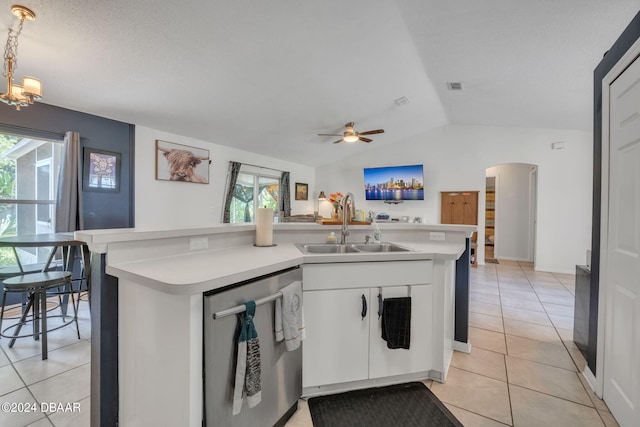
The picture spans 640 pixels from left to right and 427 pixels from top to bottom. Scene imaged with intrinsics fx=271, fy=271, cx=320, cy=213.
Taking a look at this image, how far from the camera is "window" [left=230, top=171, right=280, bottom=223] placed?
18.6 feet

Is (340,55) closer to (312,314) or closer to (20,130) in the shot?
(312,314)

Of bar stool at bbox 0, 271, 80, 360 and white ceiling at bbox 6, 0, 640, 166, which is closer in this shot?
bar stool at bbox 0, 271, 80, 360

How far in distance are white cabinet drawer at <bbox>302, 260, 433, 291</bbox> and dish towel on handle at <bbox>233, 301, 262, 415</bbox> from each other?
19.4 inches

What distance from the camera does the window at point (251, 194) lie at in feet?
18.6

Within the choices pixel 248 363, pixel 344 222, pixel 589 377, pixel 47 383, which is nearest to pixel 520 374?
pixel 589 377

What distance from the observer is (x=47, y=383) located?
1793 millimetres

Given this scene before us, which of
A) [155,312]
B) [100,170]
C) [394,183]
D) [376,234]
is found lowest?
[155,312]

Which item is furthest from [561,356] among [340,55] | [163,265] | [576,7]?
[340,55]

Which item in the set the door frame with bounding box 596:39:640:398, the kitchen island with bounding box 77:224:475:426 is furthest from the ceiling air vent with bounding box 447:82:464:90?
the kitchen island with bounding box 77:224:475:426

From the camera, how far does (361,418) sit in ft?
4.90

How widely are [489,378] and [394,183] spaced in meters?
5.36

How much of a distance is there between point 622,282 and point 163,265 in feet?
7.75

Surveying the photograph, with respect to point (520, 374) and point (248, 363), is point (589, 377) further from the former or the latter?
point (248, 363)

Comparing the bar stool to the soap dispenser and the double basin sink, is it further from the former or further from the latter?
the soap dispenser
